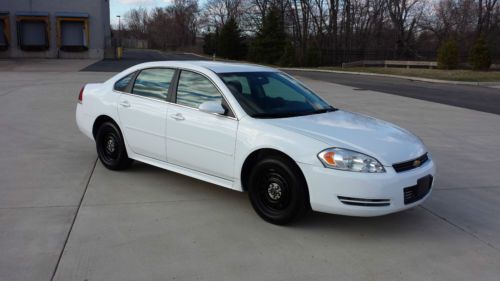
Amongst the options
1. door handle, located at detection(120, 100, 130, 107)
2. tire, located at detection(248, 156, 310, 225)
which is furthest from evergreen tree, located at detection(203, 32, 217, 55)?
tire, located at detection(248, 156, 310, 225)

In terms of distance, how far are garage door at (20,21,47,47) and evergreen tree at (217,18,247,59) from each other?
723 inches

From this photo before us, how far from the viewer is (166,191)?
5.44m

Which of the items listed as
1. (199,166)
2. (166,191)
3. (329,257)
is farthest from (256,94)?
(329,257)

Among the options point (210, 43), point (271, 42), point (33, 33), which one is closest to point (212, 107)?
point (33, 33)

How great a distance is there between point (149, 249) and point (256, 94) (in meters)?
2.06

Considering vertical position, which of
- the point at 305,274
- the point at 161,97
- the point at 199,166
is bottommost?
the point at 305,274

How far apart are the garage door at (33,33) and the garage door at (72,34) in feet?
4.95

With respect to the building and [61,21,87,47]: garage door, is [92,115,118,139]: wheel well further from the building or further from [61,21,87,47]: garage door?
[61,21,87,47]: garage door

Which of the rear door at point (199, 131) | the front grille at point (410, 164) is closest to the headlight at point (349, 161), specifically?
the front grille at point (410, 164)

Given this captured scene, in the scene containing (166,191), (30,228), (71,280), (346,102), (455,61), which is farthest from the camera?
(455,61)

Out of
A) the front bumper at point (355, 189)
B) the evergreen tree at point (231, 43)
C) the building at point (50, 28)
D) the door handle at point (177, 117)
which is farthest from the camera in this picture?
the evergreen tree at point (231, 43)

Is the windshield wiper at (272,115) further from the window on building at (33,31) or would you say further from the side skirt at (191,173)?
the window on building at (33,31)

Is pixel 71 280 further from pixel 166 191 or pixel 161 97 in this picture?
pixel 161 97

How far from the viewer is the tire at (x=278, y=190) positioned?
14.0 feet
